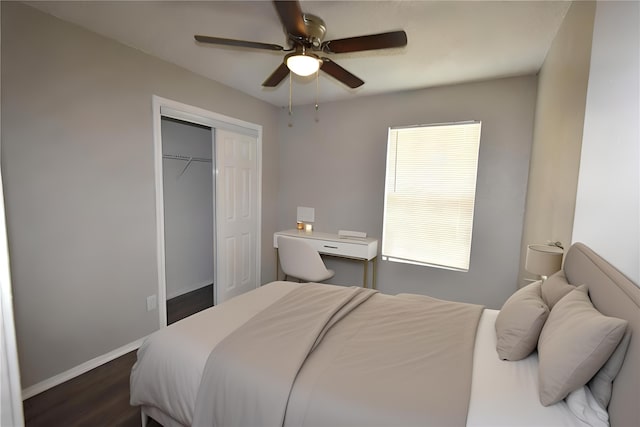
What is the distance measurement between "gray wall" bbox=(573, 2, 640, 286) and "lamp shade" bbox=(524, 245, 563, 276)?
218 millimetres

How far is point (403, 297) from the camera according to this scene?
6.36ft

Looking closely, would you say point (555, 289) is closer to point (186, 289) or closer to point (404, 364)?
point (404, 364)

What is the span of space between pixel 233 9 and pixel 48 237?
1.86 metres

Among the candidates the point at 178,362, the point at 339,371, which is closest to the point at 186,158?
the point at 178,362

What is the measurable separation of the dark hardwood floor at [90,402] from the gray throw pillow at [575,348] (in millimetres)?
1933

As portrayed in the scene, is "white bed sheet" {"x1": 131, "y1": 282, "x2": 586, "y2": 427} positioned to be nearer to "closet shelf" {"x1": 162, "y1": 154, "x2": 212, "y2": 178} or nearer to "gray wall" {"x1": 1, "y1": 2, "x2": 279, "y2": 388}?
"gray wall" {"x1": 1, "y1": 2, "x2": 279, "y2": 388}

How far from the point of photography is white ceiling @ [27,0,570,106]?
1.71 m

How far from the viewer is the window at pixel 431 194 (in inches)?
117

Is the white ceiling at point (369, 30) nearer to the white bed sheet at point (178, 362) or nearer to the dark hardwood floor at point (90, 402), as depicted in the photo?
the white bed sheet at point (178, 362)

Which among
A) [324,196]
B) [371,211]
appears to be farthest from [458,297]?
[324,196]

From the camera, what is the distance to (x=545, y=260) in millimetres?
1644

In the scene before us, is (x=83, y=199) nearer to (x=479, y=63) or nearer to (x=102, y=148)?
(x=102, y=148)

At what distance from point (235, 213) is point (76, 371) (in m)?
1.86

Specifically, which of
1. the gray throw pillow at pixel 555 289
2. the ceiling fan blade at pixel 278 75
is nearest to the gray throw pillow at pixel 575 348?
the gray throw pillow at pixel 555 289
